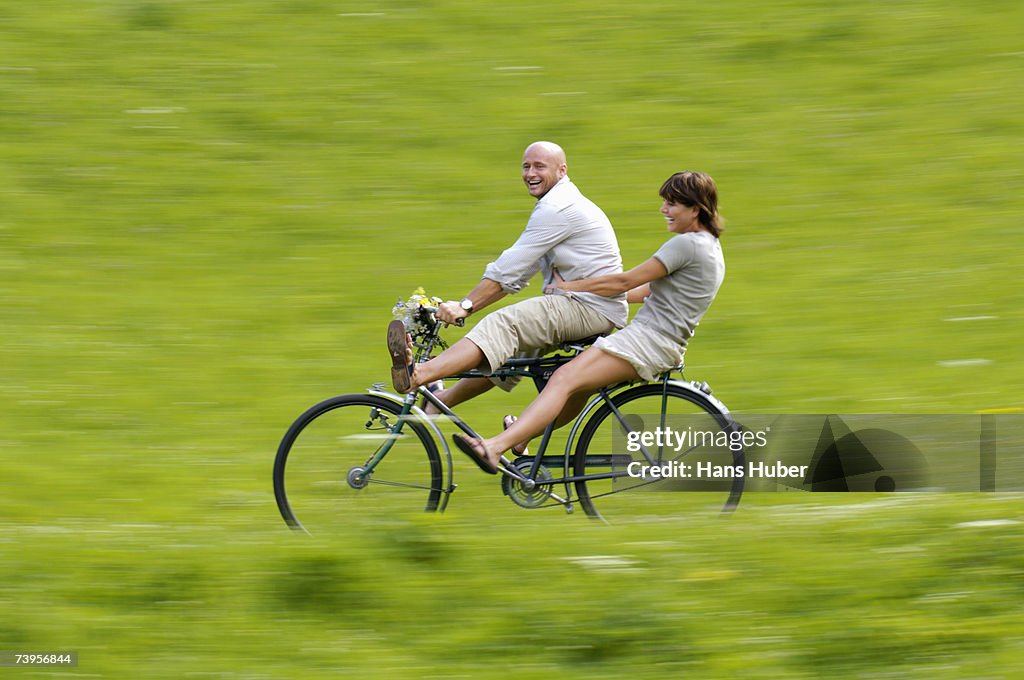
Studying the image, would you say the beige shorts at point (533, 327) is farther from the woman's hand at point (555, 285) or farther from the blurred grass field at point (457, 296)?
the blurred grass field at point (457, 296)

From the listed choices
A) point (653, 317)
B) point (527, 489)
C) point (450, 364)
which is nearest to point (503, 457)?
point (527, 489)

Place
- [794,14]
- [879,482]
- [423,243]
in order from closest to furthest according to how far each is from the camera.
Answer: [879,482]
[423,243]
[794,14]

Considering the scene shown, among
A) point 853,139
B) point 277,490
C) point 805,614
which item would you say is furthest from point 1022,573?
point 853,139

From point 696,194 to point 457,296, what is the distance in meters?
4.08

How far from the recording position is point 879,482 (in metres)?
6.96

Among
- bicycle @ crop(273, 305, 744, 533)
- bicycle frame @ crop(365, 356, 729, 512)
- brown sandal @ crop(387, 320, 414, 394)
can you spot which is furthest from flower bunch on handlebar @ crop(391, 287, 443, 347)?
bicycle frame @ crop(365, 356, 729, 512)

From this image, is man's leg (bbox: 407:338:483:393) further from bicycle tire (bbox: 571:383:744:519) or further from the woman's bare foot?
bicycle tire (bbox: 571:383:744:519)

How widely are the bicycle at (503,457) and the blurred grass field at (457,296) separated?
0.80ft

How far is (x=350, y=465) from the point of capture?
21.1ft

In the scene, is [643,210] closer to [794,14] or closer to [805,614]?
[794,14]

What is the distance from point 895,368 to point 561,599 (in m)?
4.68

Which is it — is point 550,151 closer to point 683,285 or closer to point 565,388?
point 683,285

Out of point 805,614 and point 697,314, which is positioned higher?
point 697,314

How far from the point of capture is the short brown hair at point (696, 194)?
616 centimetres
